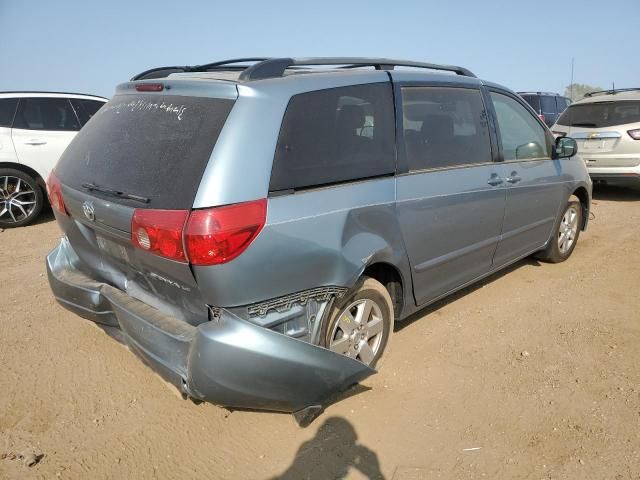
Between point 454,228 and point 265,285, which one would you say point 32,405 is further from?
point 454,228

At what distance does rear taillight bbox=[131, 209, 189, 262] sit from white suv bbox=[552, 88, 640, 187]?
7489 mm

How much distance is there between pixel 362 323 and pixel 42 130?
5.95 m

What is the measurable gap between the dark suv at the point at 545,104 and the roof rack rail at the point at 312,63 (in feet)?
37.3

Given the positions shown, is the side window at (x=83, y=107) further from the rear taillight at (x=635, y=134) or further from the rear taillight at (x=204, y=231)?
the rear taillight at (x=635, y=134)

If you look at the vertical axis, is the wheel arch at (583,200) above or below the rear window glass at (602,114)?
below

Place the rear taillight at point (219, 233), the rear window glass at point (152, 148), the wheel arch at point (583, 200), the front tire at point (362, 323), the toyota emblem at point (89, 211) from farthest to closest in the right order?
the wheel arch at point (583, 200)
the front tire at point (362, 323)
the toyota emblem at point (89, 211)
the rear window glass at point (152, 148)
the rear taillight at point (219, 233)

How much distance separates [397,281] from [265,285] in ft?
3.72

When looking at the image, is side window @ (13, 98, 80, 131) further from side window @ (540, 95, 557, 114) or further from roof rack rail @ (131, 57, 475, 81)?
side window @ (540, 95, 557, 114)

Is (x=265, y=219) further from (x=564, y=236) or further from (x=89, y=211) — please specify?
(x=564, y=236)

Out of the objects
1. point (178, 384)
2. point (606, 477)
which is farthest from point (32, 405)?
point (606, 477)

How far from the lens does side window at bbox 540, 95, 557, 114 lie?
13555mm

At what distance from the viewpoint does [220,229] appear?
1.95 meters

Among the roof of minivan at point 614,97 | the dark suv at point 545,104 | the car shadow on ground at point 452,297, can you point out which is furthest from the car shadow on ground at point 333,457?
the dark suv at point 545,104

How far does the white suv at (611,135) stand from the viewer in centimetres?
730
